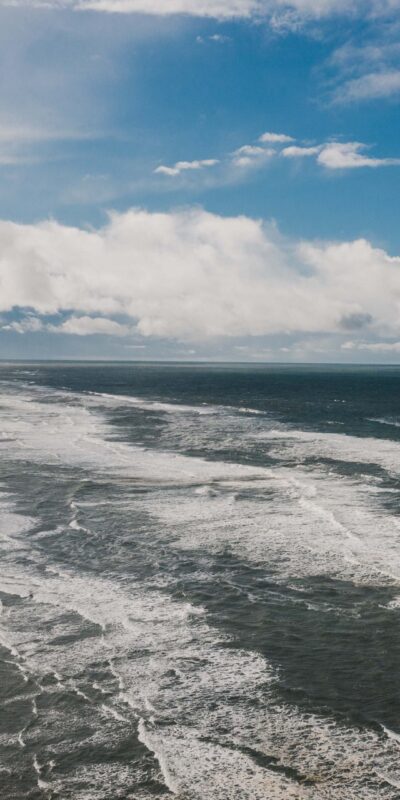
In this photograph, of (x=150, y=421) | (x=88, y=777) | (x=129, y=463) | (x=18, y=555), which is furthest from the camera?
(x=150, y=421)

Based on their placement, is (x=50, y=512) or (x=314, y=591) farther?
(x=50, y=512)

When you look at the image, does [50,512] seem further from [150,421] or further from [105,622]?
[150,421]

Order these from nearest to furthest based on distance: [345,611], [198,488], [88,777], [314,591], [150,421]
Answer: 1. [88,777]
2. [345,611]
3. [314,591]
4. [198,488]
5. [150,421]

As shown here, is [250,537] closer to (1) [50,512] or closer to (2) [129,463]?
(1) [50,512]

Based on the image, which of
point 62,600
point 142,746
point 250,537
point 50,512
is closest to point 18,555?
point 62,600

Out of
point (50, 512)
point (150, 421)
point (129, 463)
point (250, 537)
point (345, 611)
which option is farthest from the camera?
point (150, 421)

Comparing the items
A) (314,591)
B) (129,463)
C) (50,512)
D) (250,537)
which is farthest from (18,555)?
(129,463)
